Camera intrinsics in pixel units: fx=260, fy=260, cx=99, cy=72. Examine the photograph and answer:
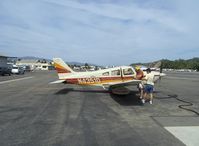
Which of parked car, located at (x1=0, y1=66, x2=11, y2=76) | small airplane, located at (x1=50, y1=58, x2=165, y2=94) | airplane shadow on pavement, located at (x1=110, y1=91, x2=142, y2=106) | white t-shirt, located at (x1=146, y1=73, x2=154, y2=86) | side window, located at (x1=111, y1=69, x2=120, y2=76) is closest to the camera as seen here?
airplane shadow on pavement, located at (x1=110, y1=91, x2=142, y2=106)

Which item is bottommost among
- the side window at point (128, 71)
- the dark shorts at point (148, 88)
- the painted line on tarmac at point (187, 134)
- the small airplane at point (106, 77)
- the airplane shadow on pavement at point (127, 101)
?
the airplane shadow on pavement at point (127, 101)

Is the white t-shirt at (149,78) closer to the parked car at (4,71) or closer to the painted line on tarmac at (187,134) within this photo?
the painted line on tarmac at (187,134)

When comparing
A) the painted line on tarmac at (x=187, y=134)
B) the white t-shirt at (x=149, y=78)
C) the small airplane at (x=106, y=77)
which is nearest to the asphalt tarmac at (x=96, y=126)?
the painted line on tarmac at (x=187, y=134)

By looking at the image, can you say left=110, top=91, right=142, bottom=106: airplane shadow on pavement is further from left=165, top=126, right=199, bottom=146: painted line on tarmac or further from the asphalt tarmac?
left=165, top=126, right=199, bottom=146: painted line on tarmac

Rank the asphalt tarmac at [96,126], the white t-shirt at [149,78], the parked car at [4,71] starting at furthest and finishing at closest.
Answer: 1. the parked car at [4,71]
2. the white t-shirt at [149,78]
3. the asphalt tarmac at [96,126]

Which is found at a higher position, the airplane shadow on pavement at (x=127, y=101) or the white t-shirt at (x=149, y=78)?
the white t-shirt at (x=149, y=78)

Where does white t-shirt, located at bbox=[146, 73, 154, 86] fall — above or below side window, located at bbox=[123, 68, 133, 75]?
below

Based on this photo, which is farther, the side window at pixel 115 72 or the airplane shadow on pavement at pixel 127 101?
the side window at pixel 115 72

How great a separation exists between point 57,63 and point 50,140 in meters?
13.0

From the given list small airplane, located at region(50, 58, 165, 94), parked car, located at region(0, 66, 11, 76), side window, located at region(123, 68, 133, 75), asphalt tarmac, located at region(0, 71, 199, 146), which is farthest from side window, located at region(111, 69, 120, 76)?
parked car, located at region(0, 66, 11, 76)

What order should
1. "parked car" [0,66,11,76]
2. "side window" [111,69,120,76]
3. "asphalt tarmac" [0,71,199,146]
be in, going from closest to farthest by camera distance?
"asphalt tarmac" [0,71,199,146] → "side window" [111,69,120,76] → "parked car" [0,66,11,76]

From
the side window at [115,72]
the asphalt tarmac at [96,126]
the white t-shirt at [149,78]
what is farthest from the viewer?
the side window at [115,72]

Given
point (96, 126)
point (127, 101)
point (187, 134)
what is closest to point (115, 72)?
point (127, 101)

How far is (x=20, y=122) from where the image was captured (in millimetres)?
9039
